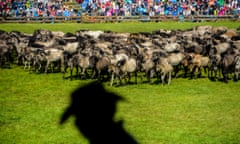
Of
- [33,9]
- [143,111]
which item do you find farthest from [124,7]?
[143,111]

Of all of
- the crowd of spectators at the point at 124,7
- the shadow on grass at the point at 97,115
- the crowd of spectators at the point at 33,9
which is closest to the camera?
the shadow on grass at the point at 97,115

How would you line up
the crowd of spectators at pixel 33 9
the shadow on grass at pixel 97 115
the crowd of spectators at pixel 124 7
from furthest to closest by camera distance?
the crowd of spectators at pixel 124 7
the crowd of spectators at pixel 33 9
the shadow on grass at pixel 97 115

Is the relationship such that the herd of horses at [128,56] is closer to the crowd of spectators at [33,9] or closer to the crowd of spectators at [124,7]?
the crowd of spectators at [33,9]

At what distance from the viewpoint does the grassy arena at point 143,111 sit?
13.5 meters

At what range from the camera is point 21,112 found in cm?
1586

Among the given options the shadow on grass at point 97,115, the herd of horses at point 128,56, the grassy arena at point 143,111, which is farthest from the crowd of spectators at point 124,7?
the shadow on grass at point 97,115

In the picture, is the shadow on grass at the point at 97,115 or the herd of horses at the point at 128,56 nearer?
the shadow on grass at the point at 97,115

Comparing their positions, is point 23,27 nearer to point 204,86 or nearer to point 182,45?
point 182,45

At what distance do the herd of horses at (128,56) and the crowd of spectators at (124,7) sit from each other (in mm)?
24509

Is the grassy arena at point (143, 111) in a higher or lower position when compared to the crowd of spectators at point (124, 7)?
lower

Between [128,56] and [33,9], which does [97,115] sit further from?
[33,9]

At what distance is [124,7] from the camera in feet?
174

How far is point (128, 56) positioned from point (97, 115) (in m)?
5.62

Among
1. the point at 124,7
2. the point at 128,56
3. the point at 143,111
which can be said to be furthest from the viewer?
the point at 124,7
